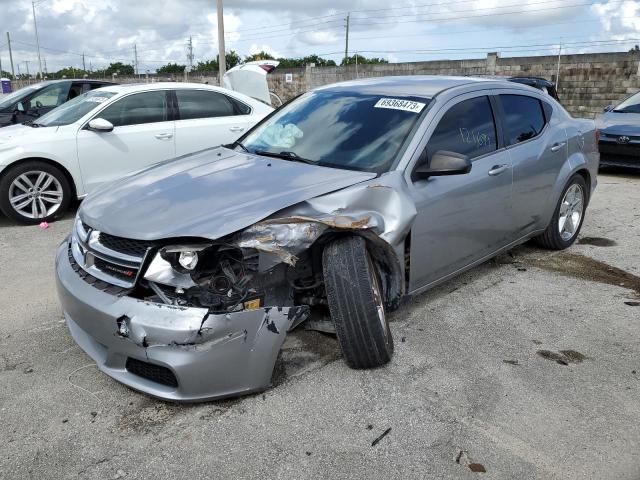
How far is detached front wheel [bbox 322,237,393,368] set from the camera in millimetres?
2830

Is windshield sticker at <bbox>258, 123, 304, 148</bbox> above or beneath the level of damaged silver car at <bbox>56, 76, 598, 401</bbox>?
above

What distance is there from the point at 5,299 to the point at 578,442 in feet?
12.8

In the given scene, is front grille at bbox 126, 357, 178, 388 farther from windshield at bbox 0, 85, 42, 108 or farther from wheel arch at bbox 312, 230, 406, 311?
windshield at bbox 0, 85, 42, 108

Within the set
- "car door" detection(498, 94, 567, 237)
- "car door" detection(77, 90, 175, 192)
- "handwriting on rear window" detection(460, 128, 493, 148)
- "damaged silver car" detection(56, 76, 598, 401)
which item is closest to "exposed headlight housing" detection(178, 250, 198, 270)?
"damaged silver car" detection(56, 76, 598, 401)

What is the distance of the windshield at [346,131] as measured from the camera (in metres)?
3.48

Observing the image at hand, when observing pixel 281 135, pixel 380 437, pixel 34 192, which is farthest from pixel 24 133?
pixel 380 437

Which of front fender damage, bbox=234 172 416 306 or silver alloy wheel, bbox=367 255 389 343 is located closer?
front fender damage, bbox=234 172 416 306

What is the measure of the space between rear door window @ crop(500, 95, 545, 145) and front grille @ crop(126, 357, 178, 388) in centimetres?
306

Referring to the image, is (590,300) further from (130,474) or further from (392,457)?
(130,474)

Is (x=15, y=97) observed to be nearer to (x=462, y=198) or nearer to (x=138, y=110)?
(x=138, y=110)

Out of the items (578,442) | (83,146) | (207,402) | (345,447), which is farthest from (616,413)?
(83,146)

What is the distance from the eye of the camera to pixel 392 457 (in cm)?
244

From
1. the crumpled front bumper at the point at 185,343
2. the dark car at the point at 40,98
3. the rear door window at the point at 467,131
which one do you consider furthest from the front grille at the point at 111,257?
the dark car at the point at 40,98

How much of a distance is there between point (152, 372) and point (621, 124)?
29.4ft
